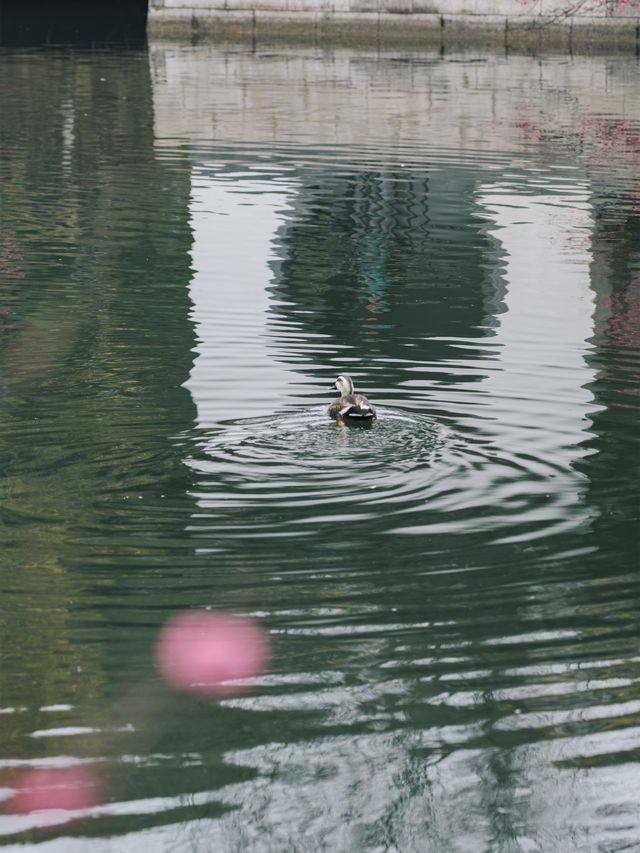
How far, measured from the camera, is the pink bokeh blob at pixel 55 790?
6465 mm

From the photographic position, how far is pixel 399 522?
31.4 feet

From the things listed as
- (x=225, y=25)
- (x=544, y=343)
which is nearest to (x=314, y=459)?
(x=544, y=343)

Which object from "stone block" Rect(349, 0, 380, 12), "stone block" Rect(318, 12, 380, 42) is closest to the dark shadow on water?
"stone block" Rect(318, 12, 380, 42)

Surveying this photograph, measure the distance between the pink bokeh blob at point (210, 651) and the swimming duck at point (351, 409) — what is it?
116 inches

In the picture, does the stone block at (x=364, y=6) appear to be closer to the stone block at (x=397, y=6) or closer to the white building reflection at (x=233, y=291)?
the stone block at (x=397, y=6)

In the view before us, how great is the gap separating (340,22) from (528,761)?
47861mm

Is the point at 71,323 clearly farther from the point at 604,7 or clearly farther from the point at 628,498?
the point at 604,7

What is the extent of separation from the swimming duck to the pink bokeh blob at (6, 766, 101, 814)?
4606 mm

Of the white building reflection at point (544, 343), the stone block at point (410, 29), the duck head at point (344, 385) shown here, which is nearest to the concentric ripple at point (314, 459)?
the duck head at point (344, 385)

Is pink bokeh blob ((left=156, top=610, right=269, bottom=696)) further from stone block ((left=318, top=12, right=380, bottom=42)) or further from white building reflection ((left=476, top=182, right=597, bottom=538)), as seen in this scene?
stone block ((left=318, top=12, right=380, bottom=42))

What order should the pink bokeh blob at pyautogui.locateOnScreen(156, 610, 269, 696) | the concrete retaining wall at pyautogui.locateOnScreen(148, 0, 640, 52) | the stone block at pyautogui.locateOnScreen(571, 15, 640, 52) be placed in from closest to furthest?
the pink bokeh blob at pyautogui.locateOnScreen(156, 610, 269, 696)
the stone block at pyautogui.locateOnScreen(571, 15, 640, 52)
the concrete retaining wall at pyautogui.locateOnScreen(148, 0, 640, 52)

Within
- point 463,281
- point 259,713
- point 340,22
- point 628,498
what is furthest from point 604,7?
point 259,713

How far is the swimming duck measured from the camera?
35.8 feet

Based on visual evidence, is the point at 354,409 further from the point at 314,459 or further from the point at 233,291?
the point at 233,291
